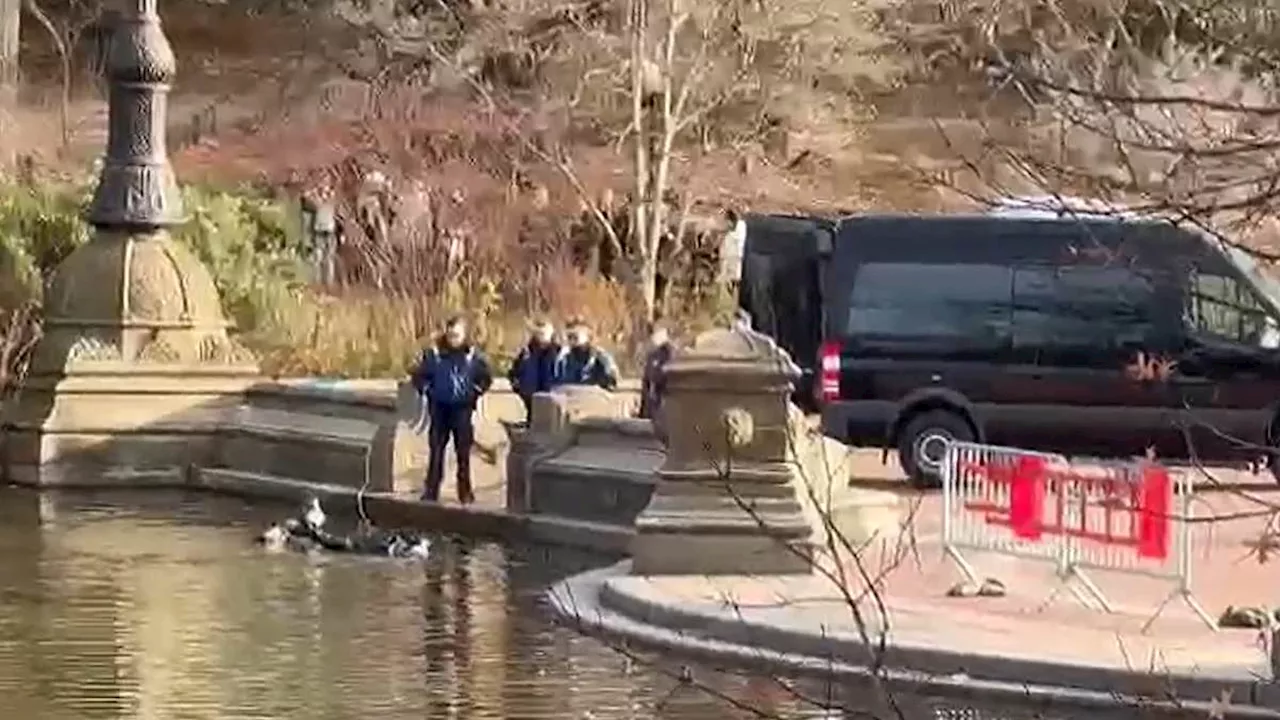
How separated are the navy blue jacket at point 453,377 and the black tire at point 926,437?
12.8 ft

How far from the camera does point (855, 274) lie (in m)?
25.1

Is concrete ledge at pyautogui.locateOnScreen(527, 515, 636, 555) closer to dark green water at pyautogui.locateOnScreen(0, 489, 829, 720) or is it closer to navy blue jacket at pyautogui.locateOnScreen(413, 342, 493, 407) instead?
dark green water at pyautogui.locateOnScreen(0, 489, 829, 720)

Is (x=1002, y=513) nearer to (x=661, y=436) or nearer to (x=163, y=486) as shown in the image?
(x=661, y=436)

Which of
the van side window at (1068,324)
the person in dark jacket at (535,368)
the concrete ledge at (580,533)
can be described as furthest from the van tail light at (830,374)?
the concrete ledge at (580,533)

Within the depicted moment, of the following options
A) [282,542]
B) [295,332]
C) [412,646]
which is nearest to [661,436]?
[282,542]

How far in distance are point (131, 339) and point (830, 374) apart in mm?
7186

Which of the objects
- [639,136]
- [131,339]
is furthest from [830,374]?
[639,136]

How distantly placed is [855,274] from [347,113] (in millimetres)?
23445

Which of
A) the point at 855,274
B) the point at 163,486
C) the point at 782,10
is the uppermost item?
the point at 782,10

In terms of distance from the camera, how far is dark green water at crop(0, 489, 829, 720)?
13344mm

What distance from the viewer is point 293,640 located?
15695 millimetres

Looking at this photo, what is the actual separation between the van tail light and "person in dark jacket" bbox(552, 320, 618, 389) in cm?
172

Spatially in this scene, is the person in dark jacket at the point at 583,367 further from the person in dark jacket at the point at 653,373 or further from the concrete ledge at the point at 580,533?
the concrete ledge at the point at 580,533

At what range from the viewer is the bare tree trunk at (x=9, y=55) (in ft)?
155
